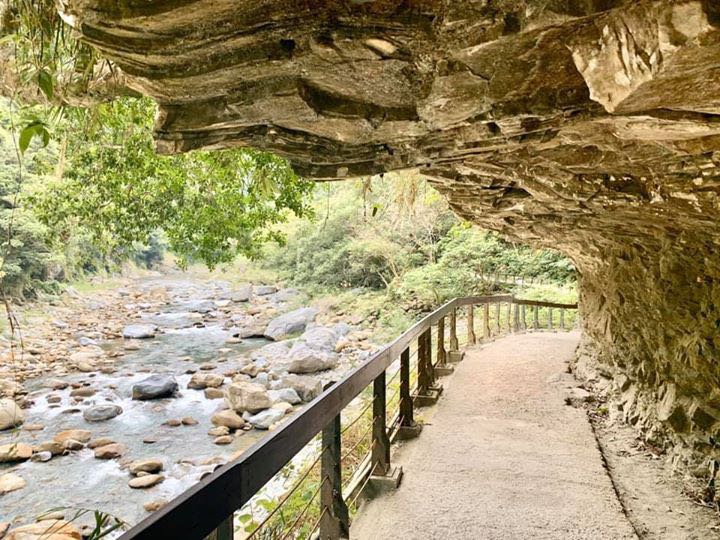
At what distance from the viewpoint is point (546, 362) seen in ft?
24.6

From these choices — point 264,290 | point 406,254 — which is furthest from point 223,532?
point 264,290

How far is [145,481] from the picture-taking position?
22.2ft

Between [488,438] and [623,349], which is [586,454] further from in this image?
[623,349]

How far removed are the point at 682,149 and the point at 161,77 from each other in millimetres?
2460

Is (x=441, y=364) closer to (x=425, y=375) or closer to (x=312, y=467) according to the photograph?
(x=425, y=375)

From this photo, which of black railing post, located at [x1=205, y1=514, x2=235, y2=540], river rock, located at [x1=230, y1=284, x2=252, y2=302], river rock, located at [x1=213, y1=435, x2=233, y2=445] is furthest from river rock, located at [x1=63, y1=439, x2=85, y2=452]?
river rock, located at [x1=230, y1=284, x2=252, y2=302]

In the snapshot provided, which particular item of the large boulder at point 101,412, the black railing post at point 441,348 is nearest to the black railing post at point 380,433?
the black railing post at point 441,348

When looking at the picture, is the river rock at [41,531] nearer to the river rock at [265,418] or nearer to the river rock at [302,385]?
the river rock at [265,418]

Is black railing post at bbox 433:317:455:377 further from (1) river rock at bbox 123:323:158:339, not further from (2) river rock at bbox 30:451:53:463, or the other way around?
(1) river rock at bbox 123:323:158:339

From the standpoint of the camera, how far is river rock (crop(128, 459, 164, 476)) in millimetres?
7082

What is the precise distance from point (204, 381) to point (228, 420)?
106 inches

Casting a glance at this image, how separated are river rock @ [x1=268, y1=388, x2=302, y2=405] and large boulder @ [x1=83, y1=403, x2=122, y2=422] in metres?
2.95

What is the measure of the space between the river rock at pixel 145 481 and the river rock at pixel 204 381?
4265mm

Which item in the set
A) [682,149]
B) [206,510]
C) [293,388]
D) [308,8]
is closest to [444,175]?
[682,149]
